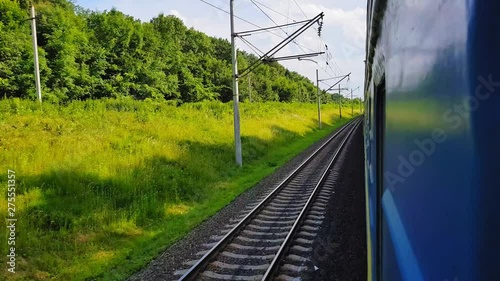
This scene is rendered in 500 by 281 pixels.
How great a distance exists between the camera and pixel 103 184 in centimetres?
1016

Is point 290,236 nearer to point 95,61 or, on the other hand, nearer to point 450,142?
point 450,142

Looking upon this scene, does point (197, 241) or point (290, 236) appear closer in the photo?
point (290, 236)

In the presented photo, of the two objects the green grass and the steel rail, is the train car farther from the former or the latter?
the green grass

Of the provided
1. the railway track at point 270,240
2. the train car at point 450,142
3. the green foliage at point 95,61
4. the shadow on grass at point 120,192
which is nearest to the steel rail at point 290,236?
the railway track at point 270,240

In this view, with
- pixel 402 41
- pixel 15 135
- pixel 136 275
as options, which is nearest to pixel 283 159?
pixel 15 135

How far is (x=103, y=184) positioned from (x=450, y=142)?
10.4 m

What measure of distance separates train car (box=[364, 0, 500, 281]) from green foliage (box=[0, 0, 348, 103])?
3123cm

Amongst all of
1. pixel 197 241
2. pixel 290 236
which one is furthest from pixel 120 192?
pixel 290 236

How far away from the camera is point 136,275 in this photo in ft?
22.4

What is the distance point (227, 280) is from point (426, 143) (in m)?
5.53

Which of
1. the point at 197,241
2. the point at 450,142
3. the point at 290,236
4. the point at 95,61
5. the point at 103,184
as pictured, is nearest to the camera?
the point at 450,142

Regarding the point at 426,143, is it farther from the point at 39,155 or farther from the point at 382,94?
the point at 39,155

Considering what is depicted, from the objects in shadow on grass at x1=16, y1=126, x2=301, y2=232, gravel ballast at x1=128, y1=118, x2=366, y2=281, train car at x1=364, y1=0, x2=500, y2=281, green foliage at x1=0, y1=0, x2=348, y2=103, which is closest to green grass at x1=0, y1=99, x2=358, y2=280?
shadow on grass at x1=16, y1=126, x2=301, y2=232

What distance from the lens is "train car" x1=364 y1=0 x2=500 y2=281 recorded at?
623 millimetres
